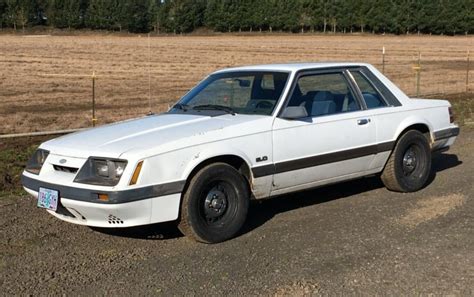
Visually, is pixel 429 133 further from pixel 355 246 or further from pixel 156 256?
pixel 156 256

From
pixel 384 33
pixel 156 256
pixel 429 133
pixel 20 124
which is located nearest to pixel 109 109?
pixel 20 124

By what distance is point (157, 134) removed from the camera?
5176 mm

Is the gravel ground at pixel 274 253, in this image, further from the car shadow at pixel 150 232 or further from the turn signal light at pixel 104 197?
the turn signal light at pixel 104 197

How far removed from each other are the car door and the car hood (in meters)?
0.31

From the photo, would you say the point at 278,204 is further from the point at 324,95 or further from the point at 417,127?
the point at 417,127

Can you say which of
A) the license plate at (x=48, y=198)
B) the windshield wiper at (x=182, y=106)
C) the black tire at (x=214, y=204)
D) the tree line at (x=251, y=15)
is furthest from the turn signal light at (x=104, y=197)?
the tree line at (x=251, y=15)

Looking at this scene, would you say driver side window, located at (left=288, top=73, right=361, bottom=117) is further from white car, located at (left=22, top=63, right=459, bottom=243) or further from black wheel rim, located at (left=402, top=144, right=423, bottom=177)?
black wheel rim, located at (left=402, top=144, right=423, bottom=177)

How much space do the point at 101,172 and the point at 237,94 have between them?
6.58ft

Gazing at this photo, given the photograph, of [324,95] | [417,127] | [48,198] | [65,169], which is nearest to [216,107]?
[324,95]

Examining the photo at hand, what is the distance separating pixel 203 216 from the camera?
5180mm

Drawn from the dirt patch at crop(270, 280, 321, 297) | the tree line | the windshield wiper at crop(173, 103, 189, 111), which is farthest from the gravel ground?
the tree line

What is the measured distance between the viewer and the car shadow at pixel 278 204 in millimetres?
5586

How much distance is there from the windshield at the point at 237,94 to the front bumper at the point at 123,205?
1.32 meters

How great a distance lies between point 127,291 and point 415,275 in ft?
6.59
